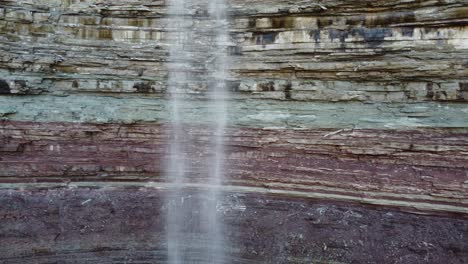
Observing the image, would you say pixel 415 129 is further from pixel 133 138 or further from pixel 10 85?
pixel 10 85

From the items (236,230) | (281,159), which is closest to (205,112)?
(281,159)

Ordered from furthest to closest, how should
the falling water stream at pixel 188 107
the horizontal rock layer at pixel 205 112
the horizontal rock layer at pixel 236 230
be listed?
1. the falling water stream at pixel 188 107
2. the horizontal rock layer at pixel 205 112
3. the horizontal rock layer at pixel 236 230

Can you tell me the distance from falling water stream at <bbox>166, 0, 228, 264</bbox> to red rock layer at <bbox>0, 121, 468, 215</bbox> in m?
0.13

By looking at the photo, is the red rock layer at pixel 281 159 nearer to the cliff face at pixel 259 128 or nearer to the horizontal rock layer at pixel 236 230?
the cliff face at pixel 259 128

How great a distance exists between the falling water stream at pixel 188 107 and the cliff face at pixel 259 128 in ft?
0.28

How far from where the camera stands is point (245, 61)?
17.9 feet

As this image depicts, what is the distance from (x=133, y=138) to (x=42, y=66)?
6.40 feet

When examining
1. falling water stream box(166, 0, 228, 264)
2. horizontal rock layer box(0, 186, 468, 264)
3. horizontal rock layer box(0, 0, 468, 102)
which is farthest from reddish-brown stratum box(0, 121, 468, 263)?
horizontal rock layer box(0, 0, 468, 102)

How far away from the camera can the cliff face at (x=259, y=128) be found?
15.2 feet

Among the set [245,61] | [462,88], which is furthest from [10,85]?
[462,88]

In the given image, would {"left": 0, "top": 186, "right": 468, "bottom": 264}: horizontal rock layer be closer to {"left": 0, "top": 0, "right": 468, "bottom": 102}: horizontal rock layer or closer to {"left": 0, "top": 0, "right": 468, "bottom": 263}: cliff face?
{"left": 0, "top": 0, "right": 468, "bottom": 263}: cliff face

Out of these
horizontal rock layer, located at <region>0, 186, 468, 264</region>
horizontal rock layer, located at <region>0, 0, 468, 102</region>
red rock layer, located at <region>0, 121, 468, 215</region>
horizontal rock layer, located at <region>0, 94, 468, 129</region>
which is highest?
horizontal rock layer, located at <region>0, 0, 468, 102</region>

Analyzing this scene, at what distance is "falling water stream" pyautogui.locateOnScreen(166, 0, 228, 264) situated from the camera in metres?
5.43

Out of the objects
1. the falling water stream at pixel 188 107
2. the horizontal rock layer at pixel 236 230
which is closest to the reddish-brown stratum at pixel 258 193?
the horizontal rock layer at pixel 236 230
